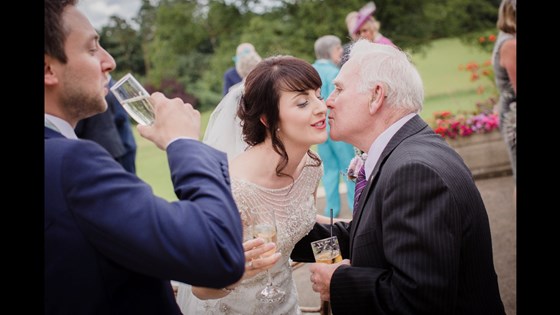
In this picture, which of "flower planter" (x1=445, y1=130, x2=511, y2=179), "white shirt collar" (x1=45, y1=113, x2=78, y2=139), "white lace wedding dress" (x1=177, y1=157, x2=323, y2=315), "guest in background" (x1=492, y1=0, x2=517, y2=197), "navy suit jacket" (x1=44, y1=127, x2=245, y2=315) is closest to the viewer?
"navy suit jacket" (x1=44, y1=127, x2=245, y2=315)

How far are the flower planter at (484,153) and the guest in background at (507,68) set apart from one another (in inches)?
102

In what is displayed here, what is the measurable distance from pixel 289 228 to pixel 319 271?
0.74 m

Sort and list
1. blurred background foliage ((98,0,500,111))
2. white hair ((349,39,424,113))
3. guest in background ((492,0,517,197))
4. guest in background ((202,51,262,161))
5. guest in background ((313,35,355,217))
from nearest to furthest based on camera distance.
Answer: white hair ((349,39,424,113)) < guest in background ((202,51,262,161)) < guest in background ((492,0,517,197)) < guest in background ((313,35,355,217)) < blurred background foliage ((98,0,500,111))

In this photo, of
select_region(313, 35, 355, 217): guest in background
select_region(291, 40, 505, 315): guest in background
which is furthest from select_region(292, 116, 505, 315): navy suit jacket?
select_region(313, 35, 355, 217): guest in background

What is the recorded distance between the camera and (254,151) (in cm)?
289

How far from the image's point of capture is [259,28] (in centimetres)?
1430

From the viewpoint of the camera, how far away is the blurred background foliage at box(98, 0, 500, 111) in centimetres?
1346

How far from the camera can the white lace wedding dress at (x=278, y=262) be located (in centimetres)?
266

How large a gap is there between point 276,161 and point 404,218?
1275 millimetres

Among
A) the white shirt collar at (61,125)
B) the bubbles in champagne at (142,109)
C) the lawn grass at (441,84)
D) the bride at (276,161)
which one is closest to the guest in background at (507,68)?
the bride at (276,161)

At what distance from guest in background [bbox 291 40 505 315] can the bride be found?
505mm

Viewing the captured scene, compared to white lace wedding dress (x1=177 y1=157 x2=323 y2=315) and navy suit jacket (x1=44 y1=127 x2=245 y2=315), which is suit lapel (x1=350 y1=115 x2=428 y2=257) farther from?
navy suit jacket (x1=44 y1=127 x2=245 y2=315)
